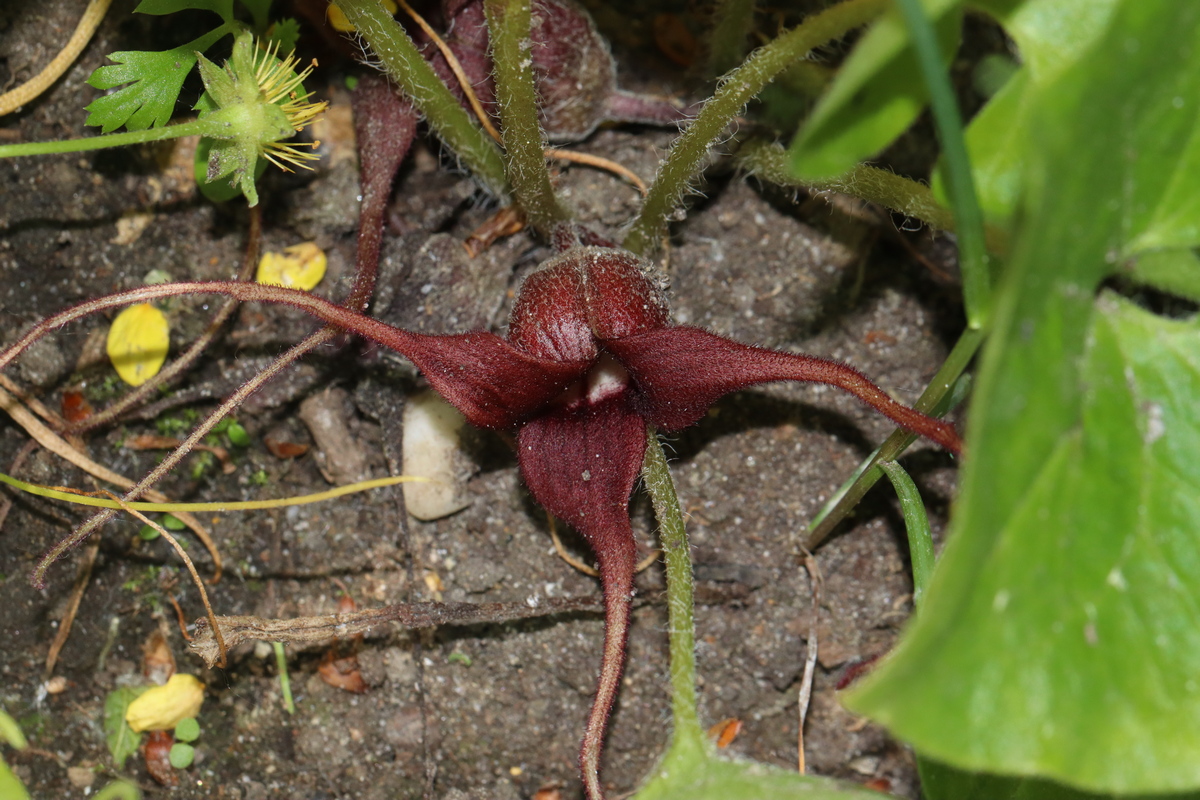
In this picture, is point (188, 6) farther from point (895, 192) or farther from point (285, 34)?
point (895, 192)

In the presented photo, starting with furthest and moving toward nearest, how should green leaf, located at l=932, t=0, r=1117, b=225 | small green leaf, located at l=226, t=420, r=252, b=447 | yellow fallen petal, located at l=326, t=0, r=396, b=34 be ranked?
small green leaf, located at l=226, t=420, r=252, b=447 < yellow fallen petal, located at l=326, t=0, r=396, b=34 < green leaf, located at l=932, t=0, r=1117, b=225

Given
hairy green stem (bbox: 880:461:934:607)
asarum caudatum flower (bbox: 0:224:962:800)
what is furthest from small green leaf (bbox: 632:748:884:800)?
hairy green stem (bbox: 880:461:934:607)

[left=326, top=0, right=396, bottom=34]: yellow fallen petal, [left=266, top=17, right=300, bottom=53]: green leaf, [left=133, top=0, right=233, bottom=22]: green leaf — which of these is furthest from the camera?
[left=326, top=0, right=396, bottom=34]: yellow fallen petal

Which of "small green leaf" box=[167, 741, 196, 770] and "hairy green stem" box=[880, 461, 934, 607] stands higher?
"hairy green stem" box=[880, 461, 934, 607]

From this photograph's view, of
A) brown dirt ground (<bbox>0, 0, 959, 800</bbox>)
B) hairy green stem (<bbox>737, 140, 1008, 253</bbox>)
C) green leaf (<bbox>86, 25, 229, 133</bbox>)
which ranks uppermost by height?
hairy green stem (<bbox>737, 140, 1008, 253</bbox>)

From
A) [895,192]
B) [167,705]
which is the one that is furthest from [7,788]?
[895,192]

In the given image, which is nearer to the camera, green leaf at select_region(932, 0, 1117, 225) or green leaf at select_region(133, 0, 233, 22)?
green leaf at select_region(932, 0, 1117, 225)

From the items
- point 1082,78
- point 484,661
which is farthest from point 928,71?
point 484,661

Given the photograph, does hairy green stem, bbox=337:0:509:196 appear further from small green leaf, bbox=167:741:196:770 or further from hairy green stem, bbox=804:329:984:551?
small green leaf, bbox=167:741:196:770
